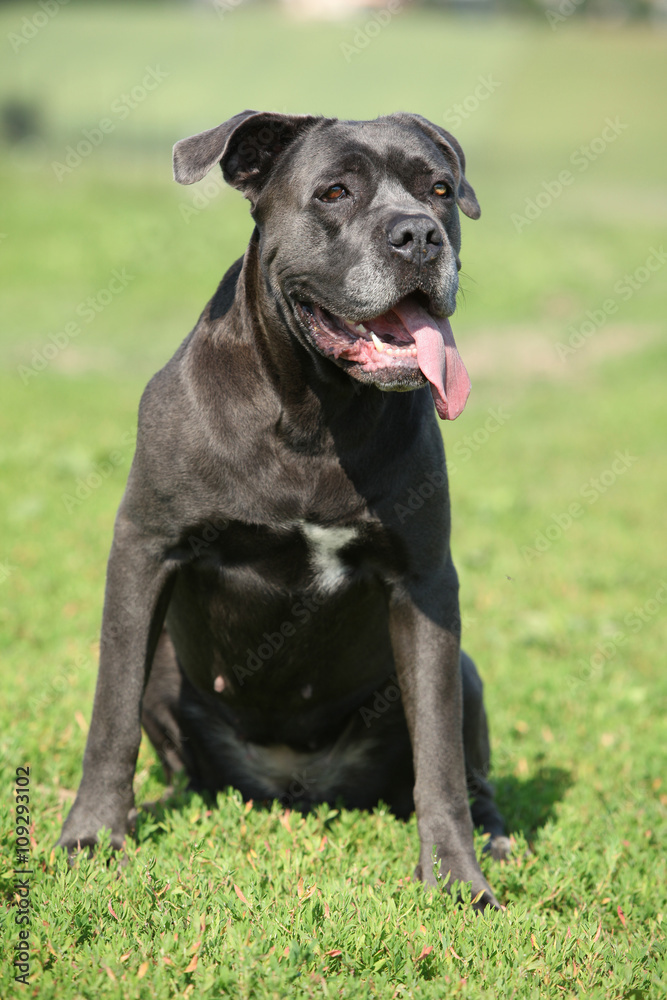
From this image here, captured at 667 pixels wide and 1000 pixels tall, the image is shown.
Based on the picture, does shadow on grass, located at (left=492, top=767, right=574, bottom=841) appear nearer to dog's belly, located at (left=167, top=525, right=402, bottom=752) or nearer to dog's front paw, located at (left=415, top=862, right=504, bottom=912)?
dog's front paw, located at (left=415, top=862, right=504, bottom=912)

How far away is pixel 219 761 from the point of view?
3.76 m

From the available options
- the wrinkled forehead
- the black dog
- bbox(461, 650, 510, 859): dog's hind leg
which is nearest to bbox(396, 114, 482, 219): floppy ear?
the black dog

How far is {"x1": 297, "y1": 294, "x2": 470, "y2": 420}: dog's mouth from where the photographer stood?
2949 mm

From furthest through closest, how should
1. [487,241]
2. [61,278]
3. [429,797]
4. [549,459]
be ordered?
1. [487,241]
2. [61,278]
3. [549,459]
4. [429,797]

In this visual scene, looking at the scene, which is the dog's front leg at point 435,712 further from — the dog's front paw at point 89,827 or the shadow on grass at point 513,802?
the dog's front paw at point 89,827

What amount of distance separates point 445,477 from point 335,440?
372 millimetres

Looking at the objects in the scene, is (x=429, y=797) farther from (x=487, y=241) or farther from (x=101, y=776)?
(x=487, y=241)

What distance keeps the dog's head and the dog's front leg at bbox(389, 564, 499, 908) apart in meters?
0.64

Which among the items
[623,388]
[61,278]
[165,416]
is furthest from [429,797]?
[61,278]

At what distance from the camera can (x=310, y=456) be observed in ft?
10.5

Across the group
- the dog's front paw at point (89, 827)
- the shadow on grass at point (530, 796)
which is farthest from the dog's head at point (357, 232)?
the shadow on grass at point (530, 796)

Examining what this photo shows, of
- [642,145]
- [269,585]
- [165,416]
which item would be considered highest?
[165,416]

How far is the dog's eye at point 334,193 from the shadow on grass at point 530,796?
214cm

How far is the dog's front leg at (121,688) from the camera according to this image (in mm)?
3170
